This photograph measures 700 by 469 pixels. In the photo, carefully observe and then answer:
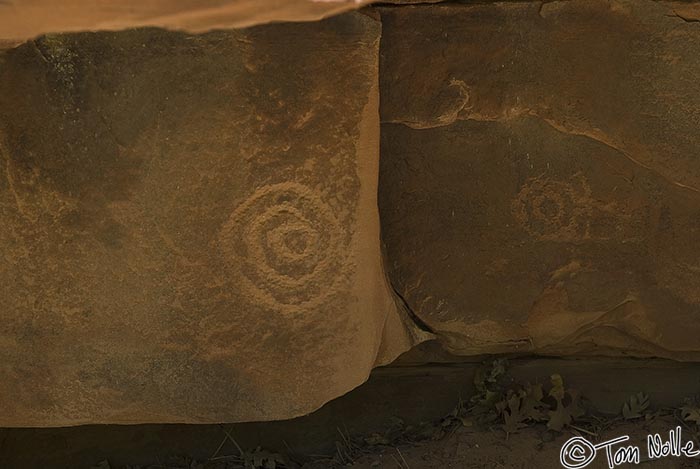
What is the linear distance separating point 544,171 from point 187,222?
743 millimetres

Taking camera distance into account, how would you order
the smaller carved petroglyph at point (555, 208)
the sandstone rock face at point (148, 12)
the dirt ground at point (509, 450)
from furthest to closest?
1. the dirt ground at point (509, 450)
2. the smaller carved petroglyph at point (555, 208)
3. the sandstone rock face at point (148, 12)

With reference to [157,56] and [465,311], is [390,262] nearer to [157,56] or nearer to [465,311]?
[465,311]

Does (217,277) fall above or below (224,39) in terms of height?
below

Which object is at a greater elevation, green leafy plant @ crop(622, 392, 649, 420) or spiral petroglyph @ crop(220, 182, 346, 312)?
spiral petroglyph @ crop(220, 182, 346, 312)

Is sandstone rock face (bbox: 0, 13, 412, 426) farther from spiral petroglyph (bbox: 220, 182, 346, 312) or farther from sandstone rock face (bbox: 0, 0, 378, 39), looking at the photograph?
sandstone rock face (bbox: 0, 0, 378, 39)

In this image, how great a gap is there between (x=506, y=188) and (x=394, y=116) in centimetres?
28

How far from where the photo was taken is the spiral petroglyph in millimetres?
1650

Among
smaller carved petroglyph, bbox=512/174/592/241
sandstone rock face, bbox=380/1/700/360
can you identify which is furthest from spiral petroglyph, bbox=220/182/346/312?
smaller carved petroglyph, bbox=512/174/592/241

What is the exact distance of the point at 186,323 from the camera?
66.9 inches

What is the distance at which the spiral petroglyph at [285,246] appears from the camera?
1650mm

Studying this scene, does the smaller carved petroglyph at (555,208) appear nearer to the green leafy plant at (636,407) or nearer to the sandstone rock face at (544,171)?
the sandstone rock face at (544,171)

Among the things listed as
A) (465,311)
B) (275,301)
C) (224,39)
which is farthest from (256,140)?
(465,311)

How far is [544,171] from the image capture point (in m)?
1.95

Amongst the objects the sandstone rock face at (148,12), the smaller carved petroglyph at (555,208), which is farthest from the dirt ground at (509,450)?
the sandstone rock face at (148,12)
